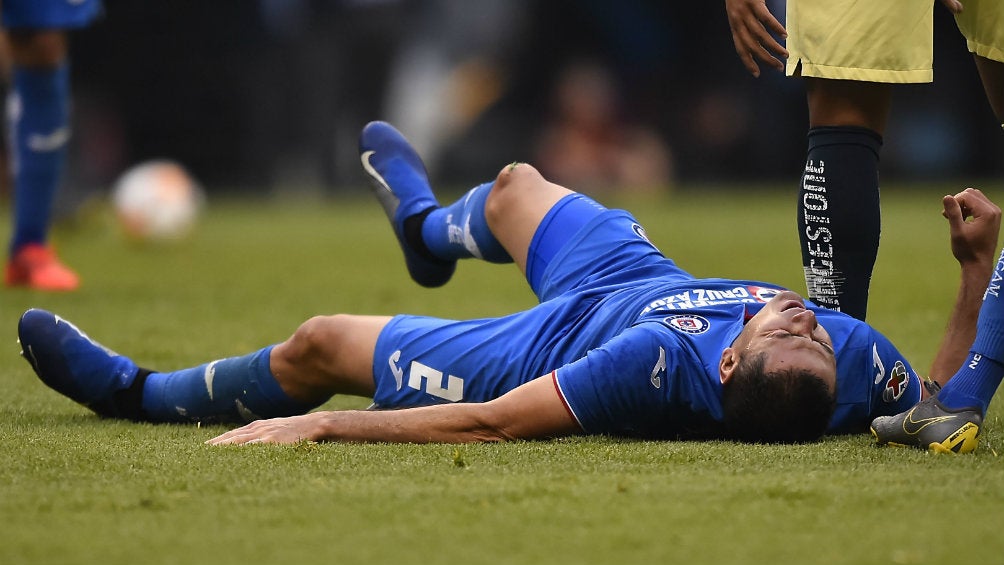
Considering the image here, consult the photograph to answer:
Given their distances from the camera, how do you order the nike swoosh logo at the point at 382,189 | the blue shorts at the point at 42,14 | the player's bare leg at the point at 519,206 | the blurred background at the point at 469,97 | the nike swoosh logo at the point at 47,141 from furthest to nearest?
the blurred background at the point at 469,97, the nike swoosh logo at the point at 47,141, the blue shorts at the point at 42,14, the nike swoosh logo at the point at 382,189, the player's bare leg at the point at 519,206

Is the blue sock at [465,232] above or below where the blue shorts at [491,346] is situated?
above

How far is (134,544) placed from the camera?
178cm

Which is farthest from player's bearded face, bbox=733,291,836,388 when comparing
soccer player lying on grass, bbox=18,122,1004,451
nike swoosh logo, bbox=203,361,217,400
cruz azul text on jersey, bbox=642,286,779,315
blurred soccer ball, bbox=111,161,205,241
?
blurred soccer ball, bbox=111,161,205,241

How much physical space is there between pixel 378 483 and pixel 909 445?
3.12 feet

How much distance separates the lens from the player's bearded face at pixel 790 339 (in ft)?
7.80

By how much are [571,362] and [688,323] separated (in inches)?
9.1

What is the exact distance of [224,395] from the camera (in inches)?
111

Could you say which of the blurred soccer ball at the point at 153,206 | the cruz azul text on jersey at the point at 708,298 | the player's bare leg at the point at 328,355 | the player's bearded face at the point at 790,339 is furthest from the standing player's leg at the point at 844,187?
the blurred soccer ball at the point at 153,206

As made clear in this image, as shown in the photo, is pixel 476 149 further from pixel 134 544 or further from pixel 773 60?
pixel 134 544

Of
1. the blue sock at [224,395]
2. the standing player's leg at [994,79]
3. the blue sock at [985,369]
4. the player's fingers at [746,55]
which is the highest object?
the player's fingers at [746,55]

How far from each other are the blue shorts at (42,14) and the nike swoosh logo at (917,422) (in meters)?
3.57

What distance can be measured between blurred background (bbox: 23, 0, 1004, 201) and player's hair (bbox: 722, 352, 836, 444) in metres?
11.1

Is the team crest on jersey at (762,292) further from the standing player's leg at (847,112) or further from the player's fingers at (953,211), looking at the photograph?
the player's fingers at (953,211)

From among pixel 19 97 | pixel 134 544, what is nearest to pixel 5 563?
pixel 134 544
